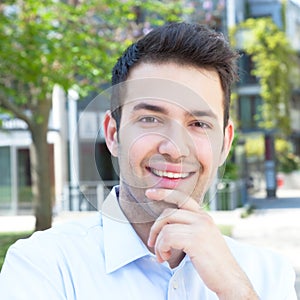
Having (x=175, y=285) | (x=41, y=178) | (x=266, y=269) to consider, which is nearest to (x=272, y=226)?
(x=41, y=178)

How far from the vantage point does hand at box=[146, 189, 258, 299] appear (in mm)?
1457

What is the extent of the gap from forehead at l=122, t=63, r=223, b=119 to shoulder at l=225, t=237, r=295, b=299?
0.41m

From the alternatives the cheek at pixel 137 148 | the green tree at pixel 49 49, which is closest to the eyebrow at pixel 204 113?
the cheek at pixel 137 148

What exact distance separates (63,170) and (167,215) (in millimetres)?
19127

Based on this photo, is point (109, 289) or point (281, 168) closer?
point (109, 289)

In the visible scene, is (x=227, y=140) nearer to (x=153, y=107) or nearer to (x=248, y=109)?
(x=153, y=107)

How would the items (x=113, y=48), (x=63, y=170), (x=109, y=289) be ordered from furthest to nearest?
(x=63, y=170), (x=113, y=48), (x=109, y=289)

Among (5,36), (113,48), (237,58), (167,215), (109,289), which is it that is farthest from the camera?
(113,48)

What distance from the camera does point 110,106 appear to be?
164 centimetres

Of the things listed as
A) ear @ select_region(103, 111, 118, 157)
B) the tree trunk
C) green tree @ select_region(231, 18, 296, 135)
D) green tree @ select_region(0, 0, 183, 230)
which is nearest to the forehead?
ear @ select_region(103, 111, 118, 157)

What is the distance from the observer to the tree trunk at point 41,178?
12.5 metres

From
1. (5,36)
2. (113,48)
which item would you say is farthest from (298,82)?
(5,36)

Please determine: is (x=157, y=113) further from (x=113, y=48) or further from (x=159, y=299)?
(x=113, y=48)

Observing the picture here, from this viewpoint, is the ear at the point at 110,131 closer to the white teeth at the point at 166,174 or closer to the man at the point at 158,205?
the man at the point at 158,205
